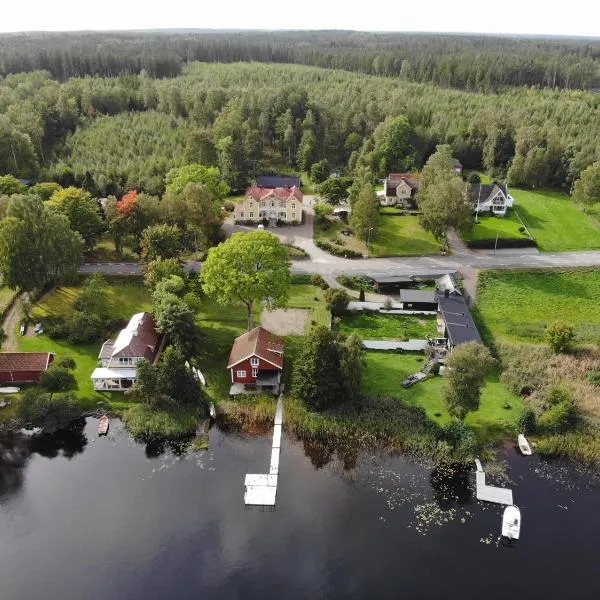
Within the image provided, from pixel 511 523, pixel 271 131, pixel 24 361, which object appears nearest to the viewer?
pixel 511 523

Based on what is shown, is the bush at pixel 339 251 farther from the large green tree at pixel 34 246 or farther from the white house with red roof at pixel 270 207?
the large green tree at pixel 34 246

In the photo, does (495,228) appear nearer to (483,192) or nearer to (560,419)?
(483,192)

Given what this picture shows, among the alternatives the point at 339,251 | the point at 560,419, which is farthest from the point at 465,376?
the point at 339,251

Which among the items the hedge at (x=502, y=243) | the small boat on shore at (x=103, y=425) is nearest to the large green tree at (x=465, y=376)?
the small boat on shore at (x=103, y=425)

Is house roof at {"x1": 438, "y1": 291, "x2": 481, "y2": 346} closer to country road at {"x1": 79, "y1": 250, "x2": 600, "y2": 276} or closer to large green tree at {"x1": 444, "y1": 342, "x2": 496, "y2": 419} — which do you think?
country road at {"x1": 79, "y1": 250, "x2": 600, "y2": 276}

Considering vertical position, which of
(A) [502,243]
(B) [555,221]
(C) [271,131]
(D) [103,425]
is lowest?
(D) [103,425]
